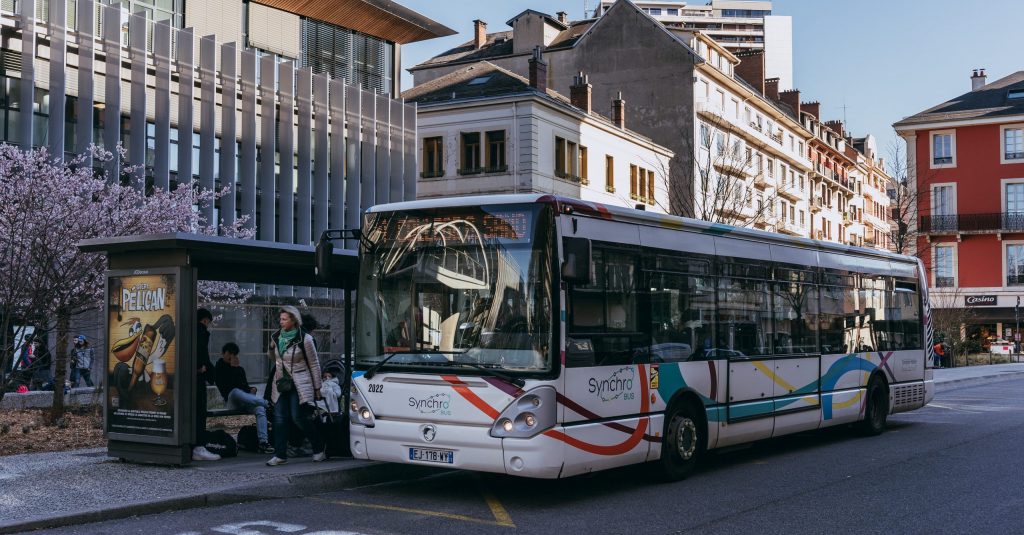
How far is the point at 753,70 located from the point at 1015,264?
1984 cm

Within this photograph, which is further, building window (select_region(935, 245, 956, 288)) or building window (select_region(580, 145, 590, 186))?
building window (select_region(935, 245, 956, 288))

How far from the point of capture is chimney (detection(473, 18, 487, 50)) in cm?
5851

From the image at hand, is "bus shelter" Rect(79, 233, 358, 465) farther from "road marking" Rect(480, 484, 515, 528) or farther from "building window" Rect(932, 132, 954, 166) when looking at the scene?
"building window" Rect(932, 132, 954, 166)

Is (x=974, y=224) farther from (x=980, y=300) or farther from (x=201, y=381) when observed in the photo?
(x=201, y=381)

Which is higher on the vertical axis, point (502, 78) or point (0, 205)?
point (502, 78)

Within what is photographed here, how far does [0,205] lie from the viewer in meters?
16.4

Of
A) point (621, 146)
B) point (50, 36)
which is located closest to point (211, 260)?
point (50, 36)

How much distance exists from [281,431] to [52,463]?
241 centimetres

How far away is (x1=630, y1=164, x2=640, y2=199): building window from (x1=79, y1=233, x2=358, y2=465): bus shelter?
40.0 meters

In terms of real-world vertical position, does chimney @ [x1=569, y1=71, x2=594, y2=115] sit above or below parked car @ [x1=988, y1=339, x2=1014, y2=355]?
above

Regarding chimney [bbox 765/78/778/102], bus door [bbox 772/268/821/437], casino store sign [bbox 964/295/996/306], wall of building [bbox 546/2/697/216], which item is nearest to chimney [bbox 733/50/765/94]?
chimney [bbox 765/78/778/102]

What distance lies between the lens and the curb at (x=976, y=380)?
102 feet

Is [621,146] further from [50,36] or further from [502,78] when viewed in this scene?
A: [50,36]

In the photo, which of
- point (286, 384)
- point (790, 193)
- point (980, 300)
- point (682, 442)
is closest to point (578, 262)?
point (682, 442)
